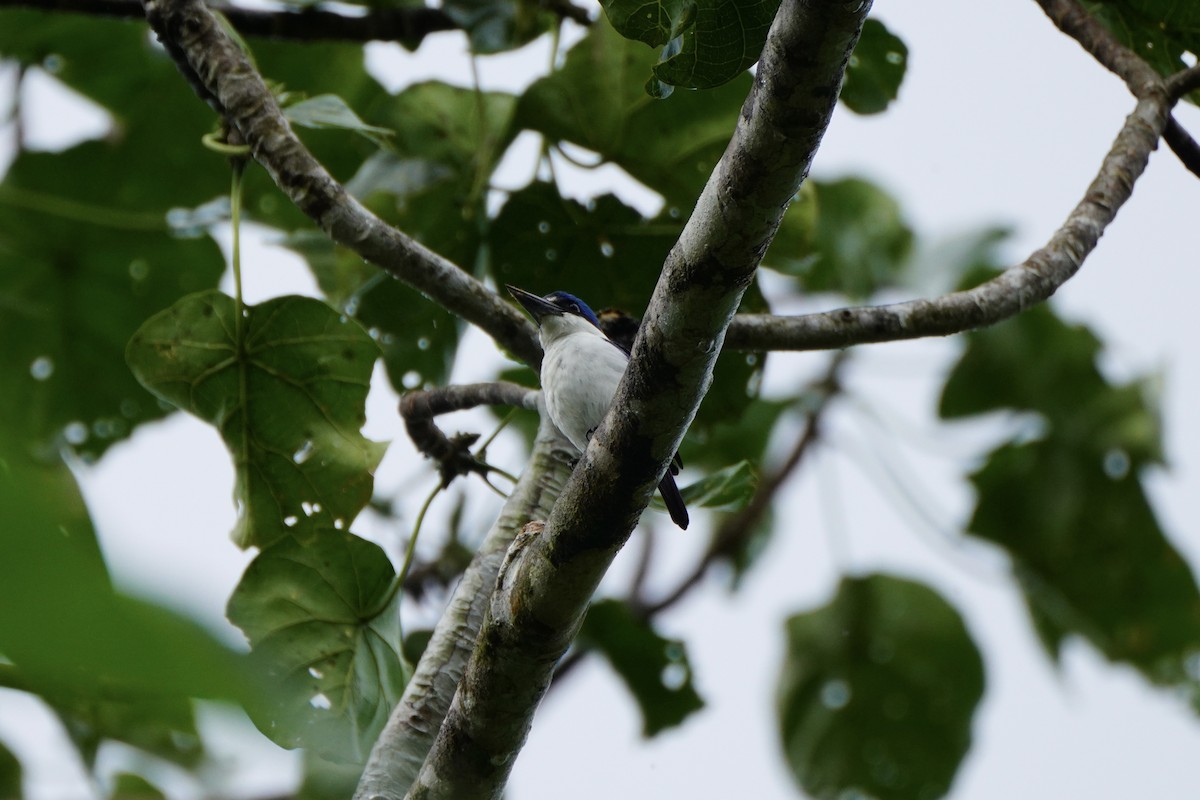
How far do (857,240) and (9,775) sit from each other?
4.31m

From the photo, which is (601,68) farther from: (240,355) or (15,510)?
(15,510)

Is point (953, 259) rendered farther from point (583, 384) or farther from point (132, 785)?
point (132, 785)

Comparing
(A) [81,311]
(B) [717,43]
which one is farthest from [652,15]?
(A) [81,311]

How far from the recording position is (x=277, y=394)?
113 inches

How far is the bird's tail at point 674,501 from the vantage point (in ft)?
8.82

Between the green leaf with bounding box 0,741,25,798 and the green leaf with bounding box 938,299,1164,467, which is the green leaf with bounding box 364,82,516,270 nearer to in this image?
the green leaf with bounding box 0,741,25,798

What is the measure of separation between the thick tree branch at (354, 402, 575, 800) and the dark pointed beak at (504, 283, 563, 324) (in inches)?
20.3

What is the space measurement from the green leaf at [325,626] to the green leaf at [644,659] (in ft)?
3.77

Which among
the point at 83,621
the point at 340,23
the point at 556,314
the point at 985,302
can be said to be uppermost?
the point at 340,23

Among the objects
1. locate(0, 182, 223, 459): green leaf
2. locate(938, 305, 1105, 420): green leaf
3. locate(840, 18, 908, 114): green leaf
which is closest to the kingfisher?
locate(840, 18, 908, 114): green leaf

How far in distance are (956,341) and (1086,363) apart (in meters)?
0.62

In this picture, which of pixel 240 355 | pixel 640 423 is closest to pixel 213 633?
pixel 640 423

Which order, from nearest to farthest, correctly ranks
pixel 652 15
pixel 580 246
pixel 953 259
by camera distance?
pixel 652 15
pixel 580 246
pixel 953 259

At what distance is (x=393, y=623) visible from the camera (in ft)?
9.21
